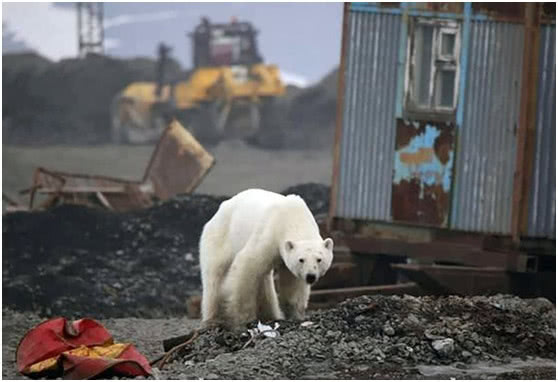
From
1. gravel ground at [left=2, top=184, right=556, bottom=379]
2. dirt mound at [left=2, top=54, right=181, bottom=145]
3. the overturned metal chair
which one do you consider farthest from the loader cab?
gravel ground at [left=2, top=184, right=556, bottom=379]

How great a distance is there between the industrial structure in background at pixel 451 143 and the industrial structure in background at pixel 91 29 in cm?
1734

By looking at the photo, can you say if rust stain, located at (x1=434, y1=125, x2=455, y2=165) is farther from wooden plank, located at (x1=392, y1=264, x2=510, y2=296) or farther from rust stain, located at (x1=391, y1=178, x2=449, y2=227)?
wooden plank, located at (x1=392, y1=264, x2=510, y2=296)

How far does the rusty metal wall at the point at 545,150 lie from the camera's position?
44.2 feet

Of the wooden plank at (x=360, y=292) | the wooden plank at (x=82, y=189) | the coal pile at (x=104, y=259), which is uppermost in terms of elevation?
the wooden plank at (x=82, y=189)

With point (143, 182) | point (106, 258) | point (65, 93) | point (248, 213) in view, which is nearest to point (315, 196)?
point (143, 182)

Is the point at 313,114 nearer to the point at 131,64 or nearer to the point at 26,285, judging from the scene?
the point at 131,64

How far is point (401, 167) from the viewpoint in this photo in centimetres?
1391

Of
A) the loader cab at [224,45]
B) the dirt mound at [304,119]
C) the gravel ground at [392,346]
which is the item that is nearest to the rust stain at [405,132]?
the gravel ground at [392,346]

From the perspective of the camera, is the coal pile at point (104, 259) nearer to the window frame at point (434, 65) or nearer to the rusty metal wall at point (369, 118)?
the rusty metal wall at point (369, 118)

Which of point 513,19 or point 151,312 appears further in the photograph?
point 151,312

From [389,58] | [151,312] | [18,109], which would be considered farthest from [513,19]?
[18,109]

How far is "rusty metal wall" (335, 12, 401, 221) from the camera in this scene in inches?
551

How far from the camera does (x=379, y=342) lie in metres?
9.78

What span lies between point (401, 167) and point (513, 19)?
1.66m
